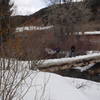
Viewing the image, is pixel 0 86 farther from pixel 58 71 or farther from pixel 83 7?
pixel 83 7

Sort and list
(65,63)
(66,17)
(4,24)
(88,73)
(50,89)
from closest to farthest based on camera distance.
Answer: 1. (4,24)
2. (50,89)
3. (65,63)
4. (88,73)
5. (66,17)

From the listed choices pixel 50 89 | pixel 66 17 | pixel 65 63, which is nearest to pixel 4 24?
pixel 50 89

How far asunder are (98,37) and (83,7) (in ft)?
13.4

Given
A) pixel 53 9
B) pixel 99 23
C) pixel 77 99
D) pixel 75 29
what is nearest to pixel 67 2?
pixel 53 9

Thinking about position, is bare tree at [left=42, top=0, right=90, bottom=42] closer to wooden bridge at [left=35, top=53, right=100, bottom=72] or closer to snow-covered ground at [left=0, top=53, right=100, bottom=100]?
wooden bridge at [left=35, top=53, right=100, bottom=72]

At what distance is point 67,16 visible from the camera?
26766 millimetres

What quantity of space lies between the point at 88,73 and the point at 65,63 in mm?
2436

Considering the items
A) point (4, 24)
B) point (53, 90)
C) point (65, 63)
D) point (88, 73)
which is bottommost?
point (88, 73)

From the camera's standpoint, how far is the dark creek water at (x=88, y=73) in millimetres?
12081

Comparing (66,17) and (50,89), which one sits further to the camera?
(66,17)

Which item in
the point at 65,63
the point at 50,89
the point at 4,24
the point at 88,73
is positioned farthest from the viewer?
the point at 88,73

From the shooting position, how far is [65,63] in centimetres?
1137

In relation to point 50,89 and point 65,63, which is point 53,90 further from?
point 65,63

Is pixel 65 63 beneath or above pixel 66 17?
beneath
